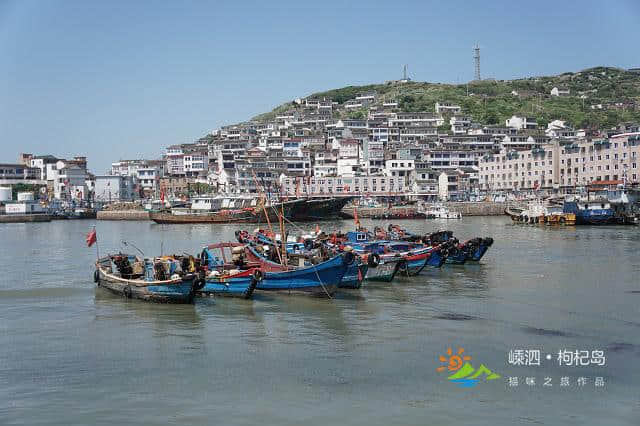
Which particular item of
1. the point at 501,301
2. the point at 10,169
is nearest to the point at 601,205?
the point at 501,301

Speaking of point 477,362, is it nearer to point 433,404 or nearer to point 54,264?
point 433,404

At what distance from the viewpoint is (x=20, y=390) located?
13.6m

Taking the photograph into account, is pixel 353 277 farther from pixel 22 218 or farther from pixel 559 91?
pixel 559 91

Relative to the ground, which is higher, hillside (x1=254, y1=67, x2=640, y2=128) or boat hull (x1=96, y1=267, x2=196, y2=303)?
hillside (x1=254, y1=67, x2=640, y2=128)

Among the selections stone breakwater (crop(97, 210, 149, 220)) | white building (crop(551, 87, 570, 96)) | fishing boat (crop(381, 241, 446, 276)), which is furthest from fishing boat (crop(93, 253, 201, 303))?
white building (crop(551, 87, 570, 96))

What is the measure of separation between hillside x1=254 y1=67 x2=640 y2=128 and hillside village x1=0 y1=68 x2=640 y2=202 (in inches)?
21.3

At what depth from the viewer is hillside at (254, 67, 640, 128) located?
6166 inches

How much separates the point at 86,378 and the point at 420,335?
838 cm

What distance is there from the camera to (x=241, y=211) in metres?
82.1

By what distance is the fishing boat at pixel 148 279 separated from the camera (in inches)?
858

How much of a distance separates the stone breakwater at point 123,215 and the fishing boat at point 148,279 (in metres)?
72.2

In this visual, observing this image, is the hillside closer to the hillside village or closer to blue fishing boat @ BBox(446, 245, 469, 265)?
the hillside village

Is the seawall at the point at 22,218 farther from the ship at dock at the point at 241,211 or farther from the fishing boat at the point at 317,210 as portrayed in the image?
the fishing boat at the point at 317,210

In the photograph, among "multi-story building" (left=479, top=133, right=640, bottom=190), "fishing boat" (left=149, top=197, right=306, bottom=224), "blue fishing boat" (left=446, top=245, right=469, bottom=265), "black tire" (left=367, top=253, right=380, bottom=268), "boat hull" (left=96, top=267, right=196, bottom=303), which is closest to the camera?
"boat hull" (left=96, top=267, right=196, bottom=303)
